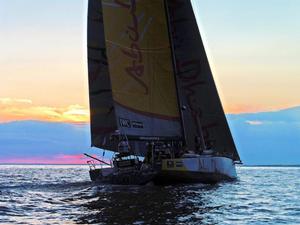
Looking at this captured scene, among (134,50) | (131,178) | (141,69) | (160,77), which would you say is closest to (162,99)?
(160,77)

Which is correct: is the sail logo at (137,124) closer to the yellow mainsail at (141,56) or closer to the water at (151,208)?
the yellow mainsail at (141,56)

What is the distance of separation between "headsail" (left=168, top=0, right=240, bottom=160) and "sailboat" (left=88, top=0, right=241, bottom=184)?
0.07m

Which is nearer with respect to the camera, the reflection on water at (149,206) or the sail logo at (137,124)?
the reflection on water at (149,206)

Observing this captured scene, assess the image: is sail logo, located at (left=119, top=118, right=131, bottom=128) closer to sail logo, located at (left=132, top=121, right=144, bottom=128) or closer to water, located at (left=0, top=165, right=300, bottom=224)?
sail logo, located at (left=132, top=121, right=144, bottom=128)

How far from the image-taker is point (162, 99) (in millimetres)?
36000

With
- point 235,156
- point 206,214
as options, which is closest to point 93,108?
point 235,156

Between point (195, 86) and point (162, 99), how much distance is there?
4566 millimetres

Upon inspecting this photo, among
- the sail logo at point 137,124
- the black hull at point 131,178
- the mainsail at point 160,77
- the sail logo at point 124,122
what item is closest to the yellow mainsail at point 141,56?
the mainsail at point 160,77

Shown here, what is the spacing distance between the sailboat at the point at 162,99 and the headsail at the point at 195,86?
7cm

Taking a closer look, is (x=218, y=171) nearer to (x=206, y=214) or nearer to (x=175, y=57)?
(x=175, y=57)

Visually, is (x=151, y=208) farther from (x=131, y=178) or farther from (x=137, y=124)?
(x=137, y=124)

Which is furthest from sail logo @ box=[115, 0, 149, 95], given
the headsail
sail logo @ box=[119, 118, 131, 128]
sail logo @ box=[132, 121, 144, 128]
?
the headsail

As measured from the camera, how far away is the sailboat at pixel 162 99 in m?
33.4

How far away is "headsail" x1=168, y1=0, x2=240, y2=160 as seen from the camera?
39344 millimetres
